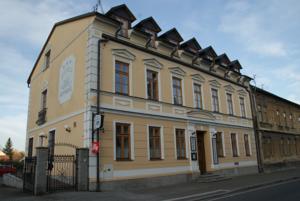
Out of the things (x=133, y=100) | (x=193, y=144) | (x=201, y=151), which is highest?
(x=133, y=100)

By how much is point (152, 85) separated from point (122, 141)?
4218 millimetres

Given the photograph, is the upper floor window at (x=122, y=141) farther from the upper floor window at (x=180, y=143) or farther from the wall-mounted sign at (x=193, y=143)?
the wall-mounted sign at (x=193, y=143)

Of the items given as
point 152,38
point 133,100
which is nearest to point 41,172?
point 133,100

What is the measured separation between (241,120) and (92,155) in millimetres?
15256

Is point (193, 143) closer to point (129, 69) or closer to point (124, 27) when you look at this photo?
point (129, 69)

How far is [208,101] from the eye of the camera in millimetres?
20172

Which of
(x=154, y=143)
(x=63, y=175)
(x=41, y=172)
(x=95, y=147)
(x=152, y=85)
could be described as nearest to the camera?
(x=41, y=172)

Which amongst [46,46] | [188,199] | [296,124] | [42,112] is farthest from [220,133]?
[296,124]

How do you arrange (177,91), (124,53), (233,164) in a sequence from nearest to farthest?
(124,53)
(177,91)
(233,164)

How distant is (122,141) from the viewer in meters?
13.8

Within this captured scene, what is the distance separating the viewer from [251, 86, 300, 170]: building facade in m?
26.1

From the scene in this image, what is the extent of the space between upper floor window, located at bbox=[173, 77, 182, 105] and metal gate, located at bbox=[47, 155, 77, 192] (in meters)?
7.54

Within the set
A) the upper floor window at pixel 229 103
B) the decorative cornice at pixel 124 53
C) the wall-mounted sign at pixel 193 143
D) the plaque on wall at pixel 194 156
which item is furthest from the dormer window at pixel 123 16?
the upper floor window at pixel 229 103

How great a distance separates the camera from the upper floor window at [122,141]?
13605 mm
